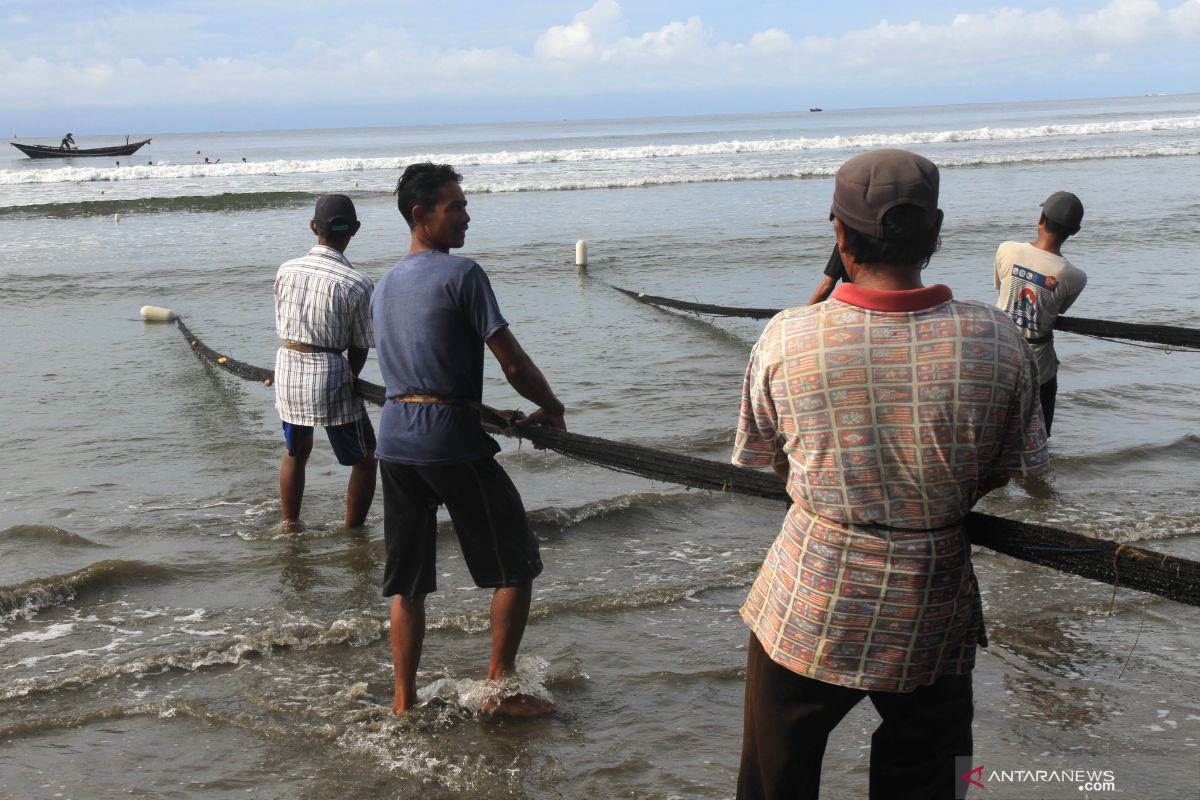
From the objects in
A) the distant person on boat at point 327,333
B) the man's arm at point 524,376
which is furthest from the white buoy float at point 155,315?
the man's arm at point 524,376

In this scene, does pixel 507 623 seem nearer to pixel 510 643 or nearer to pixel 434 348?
pixel 510 643

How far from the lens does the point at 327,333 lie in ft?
16.3

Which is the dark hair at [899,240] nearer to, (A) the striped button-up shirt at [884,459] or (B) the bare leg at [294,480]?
(A) the striped button-up shirt at [884,459]

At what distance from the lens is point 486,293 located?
320 cm

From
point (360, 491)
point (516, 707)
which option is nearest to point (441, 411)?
point (516, 707)

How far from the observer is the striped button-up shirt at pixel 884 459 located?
1.89m

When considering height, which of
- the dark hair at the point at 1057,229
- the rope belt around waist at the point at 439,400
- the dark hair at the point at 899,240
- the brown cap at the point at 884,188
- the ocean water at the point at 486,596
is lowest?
the ocean water at the point at 486,596

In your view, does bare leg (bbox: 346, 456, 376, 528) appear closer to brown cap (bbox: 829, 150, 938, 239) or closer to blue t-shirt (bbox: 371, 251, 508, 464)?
blue t-shirt (bbox: 371, 251, 508, 464)

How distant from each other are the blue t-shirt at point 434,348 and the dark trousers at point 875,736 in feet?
4.66

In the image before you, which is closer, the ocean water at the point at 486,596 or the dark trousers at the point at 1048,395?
the ocean water at the point at 486,596

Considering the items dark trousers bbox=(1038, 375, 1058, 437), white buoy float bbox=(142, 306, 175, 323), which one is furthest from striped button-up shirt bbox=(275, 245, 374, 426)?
white buoy float bbox=(142, 306, 175, 323)

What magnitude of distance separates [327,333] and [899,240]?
11.8 feet

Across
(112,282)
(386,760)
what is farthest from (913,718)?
(112,282)

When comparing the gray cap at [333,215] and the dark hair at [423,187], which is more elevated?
the dark hair at [423,187]
